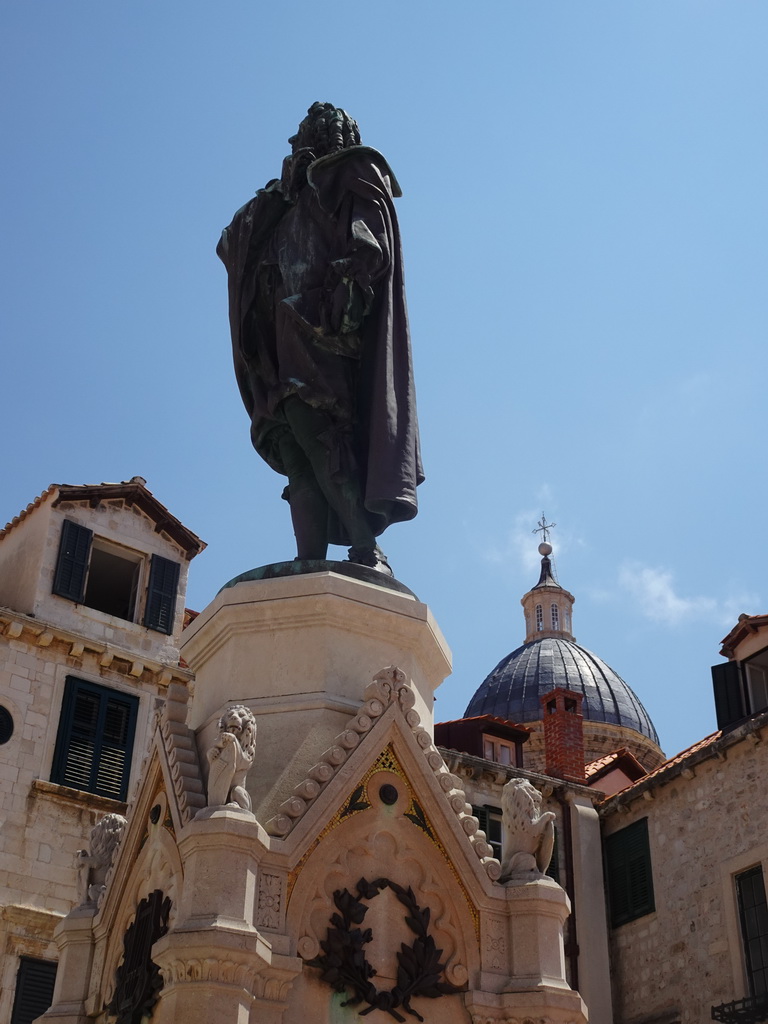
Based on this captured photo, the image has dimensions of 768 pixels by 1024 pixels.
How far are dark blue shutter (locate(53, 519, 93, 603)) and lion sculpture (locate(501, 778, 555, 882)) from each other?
19197mm

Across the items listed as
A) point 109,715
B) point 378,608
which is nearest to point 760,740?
point 109,715

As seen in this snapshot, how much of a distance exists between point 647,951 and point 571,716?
778cm

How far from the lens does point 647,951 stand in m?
27.8

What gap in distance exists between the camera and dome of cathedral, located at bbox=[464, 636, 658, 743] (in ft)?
217

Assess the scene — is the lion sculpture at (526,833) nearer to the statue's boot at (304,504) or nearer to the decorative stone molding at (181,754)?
the decorative stone molding at (181,754)

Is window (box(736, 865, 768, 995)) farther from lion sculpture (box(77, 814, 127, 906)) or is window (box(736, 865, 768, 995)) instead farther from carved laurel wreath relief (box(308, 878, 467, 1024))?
carved laurel wreath relief (box(308, 878, 467, 1024))

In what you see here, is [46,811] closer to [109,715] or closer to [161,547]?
[109,715]

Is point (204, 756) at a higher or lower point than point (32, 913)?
lower

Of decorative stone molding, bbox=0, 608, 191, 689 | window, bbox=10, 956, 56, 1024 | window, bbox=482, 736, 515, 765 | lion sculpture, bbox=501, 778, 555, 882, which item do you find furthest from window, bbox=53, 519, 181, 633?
lion sculpture, bbox=501, 778, 555, 882

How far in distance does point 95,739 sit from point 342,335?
1695 cm

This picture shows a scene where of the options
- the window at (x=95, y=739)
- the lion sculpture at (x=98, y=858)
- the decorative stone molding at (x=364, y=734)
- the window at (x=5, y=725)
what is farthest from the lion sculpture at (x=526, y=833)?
the window at (x=5, y=725)

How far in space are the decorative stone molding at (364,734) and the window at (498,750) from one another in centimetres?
2709

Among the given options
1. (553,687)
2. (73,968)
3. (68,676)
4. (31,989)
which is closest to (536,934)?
(73,968)

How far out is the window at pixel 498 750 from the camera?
3394 centimetres
